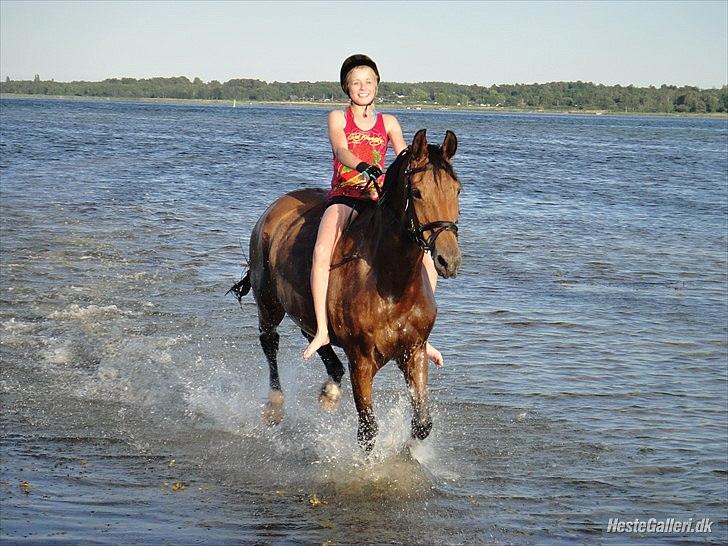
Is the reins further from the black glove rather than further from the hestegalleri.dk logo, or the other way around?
the hestegalleri.dk logo

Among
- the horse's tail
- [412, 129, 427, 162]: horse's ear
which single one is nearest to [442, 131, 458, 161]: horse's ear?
[412, 129, 427, 162]: horse's ear

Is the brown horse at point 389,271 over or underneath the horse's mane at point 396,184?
underneath

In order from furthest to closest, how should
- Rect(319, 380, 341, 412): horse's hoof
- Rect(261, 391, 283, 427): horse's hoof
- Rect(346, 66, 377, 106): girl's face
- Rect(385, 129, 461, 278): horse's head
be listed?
Rect(261, 391, 283, 427): horse's hoof → Rect(319, 380, 341, 412): horse's hoof → Rect(346, 66, 377, 106): girl's face → Rect(385, 129, 461, 278): horse's head

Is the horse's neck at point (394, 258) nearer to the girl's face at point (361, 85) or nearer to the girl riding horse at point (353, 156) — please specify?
the girl riding horse at point (353, 156)

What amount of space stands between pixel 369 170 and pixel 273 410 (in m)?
2.83

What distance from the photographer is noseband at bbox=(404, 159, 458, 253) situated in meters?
5.97

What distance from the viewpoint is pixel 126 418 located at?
8.83 metres

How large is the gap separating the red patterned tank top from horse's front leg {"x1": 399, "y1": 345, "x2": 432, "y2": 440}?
1.22m

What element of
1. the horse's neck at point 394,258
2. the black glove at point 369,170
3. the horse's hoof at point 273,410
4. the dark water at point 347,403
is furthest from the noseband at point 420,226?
the horse's hoof at point 273,410

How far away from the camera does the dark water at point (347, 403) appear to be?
685 cm

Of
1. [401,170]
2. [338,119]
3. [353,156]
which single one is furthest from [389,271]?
[338,119]

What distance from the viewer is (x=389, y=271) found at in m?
6.80

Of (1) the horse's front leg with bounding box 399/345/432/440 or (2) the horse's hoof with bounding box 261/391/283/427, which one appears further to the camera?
(2) the horse's hoof with bounding box 261/391/283/427

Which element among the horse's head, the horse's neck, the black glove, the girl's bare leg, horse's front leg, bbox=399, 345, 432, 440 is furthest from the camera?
the girl's bare leg
